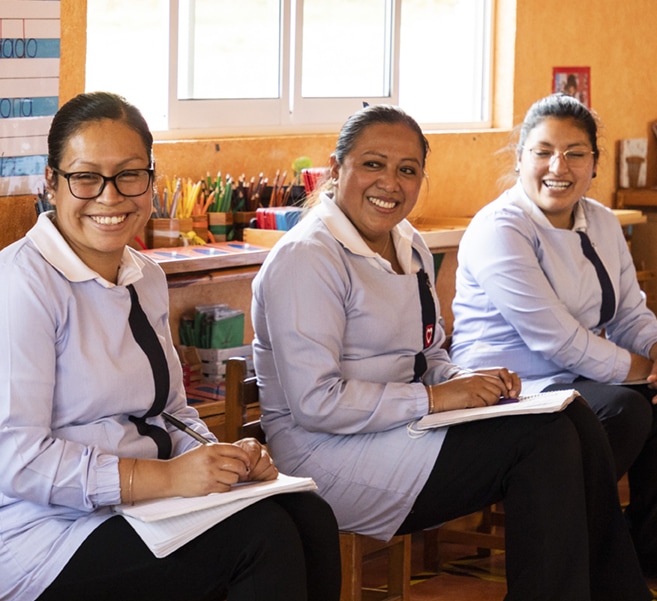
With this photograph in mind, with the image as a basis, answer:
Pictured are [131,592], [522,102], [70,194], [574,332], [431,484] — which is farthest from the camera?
[522,102]

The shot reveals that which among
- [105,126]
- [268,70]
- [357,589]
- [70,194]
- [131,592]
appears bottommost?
[357,589]

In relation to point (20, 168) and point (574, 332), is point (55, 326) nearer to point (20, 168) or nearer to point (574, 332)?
point (20, 168)

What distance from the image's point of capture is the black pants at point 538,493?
235 cm

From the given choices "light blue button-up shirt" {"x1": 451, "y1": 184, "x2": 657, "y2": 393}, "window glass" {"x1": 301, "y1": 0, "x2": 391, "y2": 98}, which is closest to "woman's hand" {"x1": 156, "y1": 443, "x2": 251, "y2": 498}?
"light blue button-up shirt" {"x1": 451, "y1": 184, "x2": 657, "y2": 393}

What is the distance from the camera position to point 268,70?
413cm

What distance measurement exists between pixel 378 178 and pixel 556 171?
82 cm

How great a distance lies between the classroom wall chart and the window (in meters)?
0.65

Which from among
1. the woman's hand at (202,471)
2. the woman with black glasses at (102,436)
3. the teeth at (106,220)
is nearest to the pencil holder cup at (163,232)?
the woman with black glasses at (102,436)

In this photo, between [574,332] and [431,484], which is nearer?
[431,484]

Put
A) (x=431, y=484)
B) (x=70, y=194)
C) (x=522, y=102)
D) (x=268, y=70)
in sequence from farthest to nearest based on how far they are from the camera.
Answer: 1. (x=522, y=102)
2. (x=268, y=70)
3. (x=431, y=484)
4. (x=70, y=194)

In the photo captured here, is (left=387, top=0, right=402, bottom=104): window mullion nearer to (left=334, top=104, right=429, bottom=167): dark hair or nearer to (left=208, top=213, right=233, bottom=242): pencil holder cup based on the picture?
(left=208, top=213, right=233, bottom=242): pencil holder cup

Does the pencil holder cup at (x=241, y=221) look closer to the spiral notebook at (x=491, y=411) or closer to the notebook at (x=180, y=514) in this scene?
the spiral notebook at (x=491, y=411)

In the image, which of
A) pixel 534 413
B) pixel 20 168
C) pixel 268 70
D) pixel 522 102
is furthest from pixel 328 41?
pixel 534 413

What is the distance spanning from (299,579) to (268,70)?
259cm
